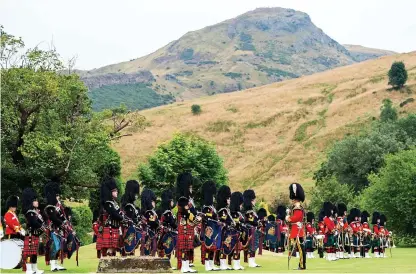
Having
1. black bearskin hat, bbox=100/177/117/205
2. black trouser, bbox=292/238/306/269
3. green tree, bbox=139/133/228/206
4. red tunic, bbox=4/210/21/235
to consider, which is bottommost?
black trouser, bbox=292/238/306/269

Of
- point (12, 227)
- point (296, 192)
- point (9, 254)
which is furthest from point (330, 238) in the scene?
point (9, 254)

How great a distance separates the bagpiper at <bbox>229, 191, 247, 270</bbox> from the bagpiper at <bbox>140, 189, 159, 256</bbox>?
3.07m

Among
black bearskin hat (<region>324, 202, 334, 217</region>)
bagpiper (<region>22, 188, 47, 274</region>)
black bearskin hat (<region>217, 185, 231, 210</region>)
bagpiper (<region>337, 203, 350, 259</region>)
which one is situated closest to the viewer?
bagpiper (<region>22, 188, 47, 274</region>)

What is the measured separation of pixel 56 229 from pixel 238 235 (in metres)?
6.00

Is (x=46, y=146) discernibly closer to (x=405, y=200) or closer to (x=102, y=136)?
(x=102, y=136)

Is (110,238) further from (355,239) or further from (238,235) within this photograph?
(355,239)

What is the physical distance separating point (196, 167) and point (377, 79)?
79558 millimetres

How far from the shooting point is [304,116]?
393 ft

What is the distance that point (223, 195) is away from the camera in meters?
22.2

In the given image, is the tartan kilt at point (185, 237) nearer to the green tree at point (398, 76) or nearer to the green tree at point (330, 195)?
the green tree at point (330, 195)

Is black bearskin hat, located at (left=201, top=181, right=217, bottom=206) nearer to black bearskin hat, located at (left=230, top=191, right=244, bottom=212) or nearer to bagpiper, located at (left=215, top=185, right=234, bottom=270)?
bagpiper, located at (left=215, top=185, right=234, bottom=270)

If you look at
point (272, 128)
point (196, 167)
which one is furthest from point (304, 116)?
point (196, 167)

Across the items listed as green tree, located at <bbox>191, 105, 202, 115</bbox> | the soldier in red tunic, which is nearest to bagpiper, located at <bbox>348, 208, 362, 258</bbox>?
the soldier in red tunic

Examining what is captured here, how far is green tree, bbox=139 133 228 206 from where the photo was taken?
194ft
